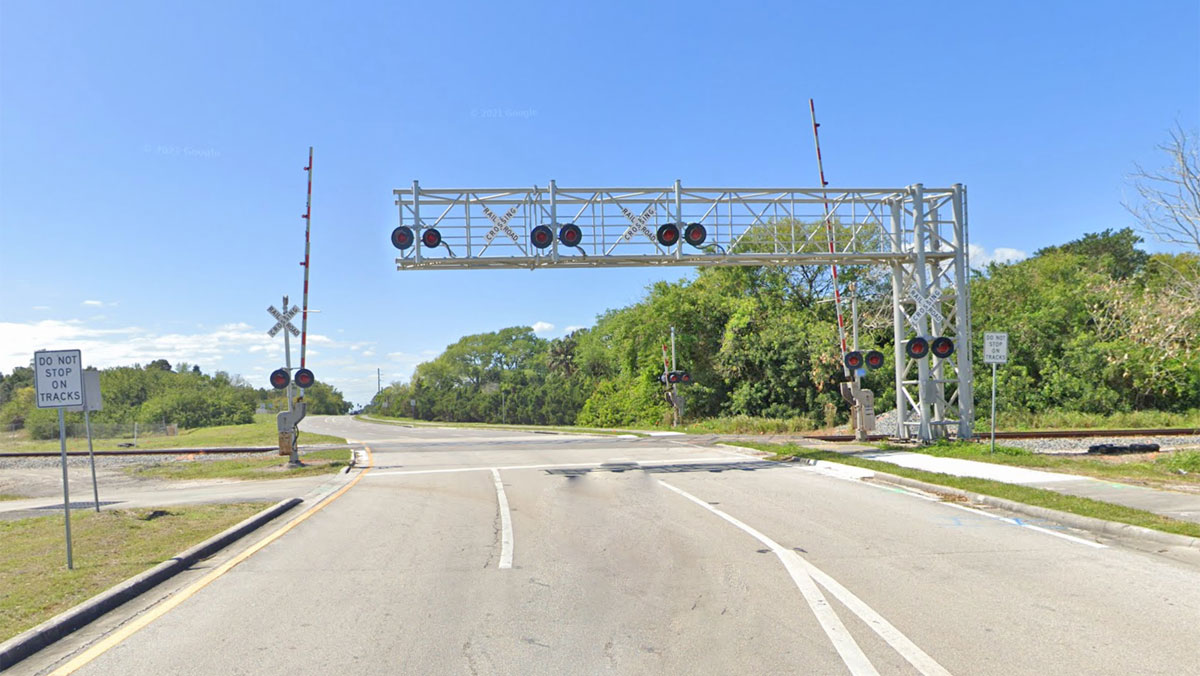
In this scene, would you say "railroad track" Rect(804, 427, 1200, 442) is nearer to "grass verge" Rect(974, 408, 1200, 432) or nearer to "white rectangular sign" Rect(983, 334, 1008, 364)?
"grass verge" Rect(974, 408, 1200, 432)

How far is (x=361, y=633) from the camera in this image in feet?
20.2

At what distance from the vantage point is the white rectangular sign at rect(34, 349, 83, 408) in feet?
30.0

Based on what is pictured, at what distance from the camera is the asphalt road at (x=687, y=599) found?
17.7 ft

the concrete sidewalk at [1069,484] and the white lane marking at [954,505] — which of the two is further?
the concrete sidewalk at [1069,484]

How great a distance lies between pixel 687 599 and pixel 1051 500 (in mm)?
6870

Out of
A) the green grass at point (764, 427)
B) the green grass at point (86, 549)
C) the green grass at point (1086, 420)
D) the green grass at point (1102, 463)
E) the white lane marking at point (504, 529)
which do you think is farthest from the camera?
the green grass at point (764, 427)

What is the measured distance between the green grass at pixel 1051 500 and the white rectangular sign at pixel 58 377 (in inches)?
465

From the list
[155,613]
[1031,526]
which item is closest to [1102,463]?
[1031,526]

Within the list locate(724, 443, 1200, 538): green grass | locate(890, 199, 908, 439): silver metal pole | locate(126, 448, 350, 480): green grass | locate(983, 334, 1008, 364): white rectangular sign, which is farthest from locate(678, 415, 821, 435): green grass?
locate(724, 443, 1200, 538): green grass

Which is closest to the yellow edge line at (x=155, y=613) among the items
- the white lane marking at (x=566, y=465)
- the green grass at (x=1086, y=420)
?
the white lane marking at (x=566, y=465)

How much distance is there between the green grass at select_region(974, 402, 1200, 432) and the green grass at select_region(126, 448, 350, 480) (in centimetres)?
2195

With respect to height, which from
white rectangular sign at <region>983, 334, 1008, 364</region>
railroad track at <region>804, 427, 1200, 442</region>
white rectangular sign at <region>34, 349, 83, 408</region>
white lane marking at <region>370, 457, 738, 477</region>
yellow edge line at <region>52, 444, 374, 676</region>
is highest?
white rectangular sign at <region>983, 334, 1008, 364</region>

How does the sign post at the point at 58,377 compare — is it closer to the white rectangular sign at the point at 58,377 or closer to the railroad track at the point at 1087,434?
the white rectangular sign at the point at 58,377

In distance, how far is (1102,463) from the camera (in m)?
16.4
